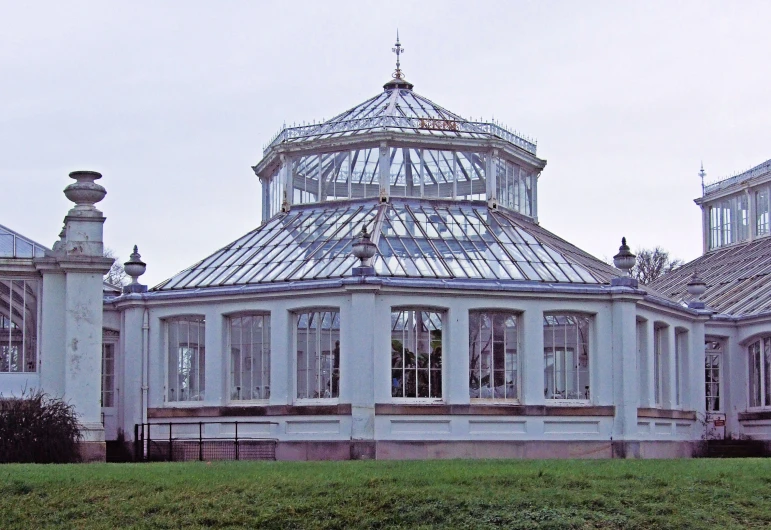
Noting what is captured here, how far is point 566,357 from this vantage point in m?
32.9

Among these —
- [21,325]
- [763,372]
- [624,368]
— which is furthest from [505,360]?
[21,325]

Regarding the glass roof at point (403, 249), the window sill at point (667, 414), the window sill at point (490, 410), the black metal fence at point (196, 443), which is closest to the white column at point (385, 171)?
the glass roof at point (403, 249)

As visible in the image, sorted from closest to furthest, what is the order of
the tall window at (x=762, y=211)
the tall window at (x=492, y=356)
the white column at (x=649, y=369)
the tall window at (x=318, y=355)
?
the tall window at (x=318, y=355) < the tall window at (x=492, y=356) < the white column at (x=649, y=369) < the tall window at (x=762, y=211)

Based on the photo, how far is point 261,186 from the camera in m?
41.0

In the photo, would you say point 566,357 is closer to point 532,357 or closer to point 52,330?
point 532,357

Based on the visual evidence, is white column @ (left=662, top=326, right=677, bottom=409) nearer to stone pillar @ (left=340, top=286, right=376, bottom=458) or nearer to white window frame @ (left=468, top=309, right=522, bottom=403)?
white window frame @ (left=468, top=309, right=522, bottom=403)

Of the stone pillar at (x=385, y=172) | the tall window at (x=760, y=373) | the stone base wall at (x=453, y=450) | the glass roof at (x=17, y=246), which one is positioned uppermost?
the stone pillar at (x=385, y=172)

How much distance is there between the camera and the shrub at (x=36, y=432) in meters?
25.5

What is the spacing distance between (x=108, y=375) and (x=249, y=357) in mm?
4880

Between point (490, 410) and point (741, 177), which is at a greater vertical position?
Answer: point (741, 177)

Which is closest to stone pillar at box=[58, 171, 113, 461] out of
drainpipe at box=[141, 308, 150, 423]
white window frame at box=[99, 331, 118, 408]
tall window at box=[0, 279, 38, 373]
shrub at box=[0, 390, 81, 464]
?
tall window at box=[0, 279, 38, 373]

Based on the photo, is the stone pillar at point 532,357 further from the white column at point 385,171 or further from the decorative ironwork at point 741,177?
the decorative ironwork at point 741,177

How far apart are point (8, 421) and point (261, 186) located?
16.6 meters

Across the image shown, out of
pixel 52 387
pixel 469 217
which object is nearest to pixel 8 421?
pixel 52 387
